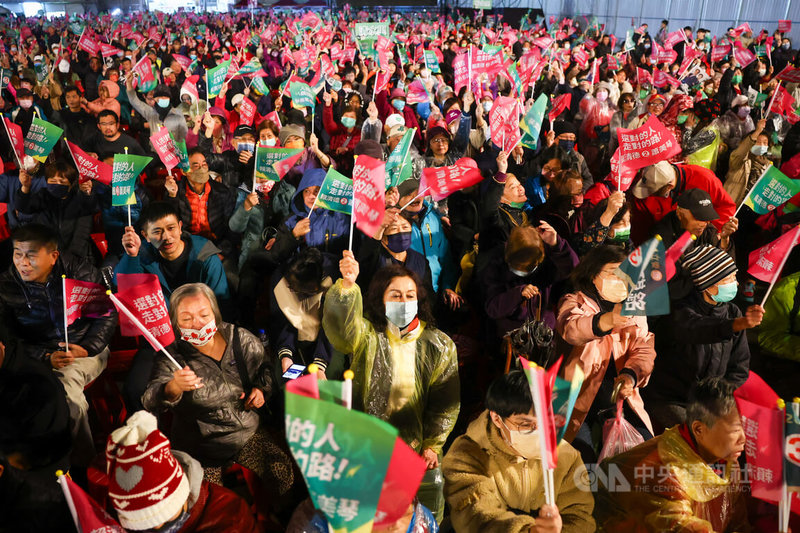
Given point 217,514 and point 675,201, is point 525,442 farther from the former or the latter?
point 675,201

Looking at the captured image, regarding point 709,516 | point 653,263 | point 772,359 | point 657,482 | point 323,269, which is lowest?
point 772,359

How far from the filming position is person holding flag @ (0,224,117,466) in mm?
3273

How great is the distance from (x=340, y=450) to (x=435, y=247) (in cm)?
296

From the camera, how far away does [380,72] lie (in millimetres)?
9359

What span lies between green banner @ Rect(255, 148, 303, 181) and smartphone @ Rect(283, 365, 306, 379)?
2.11 m

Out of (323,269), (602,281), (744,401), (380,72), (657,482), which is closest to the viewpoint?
(744,401)

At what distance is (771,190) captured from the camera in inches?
175

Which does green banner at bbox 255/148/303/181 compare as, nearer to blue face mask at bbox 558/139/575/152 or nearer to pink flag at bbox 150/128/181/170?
pink flag at bbox 150/128/181/170

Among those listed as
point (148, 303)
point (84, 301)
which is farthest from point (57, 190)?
point (148, 303)

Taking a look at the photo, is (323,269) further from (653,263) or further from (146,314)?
(653,263)

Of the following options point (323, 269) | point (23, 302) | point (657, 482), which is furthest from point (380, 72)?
point (657, 482)

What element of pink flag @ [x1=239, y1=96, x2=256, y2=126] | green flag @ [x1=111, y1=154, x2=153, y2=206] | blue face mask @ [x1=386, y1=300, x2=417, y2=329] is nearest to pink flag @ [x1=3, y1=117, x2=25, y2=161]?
green flag @ [x1=111, y1=154, x2=153, y2=206]

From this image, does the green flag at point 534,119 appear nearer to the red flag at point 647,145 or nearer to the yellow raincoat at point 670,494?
the red flag at point 647,145

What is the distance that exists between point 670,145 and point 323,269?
2.88 m
